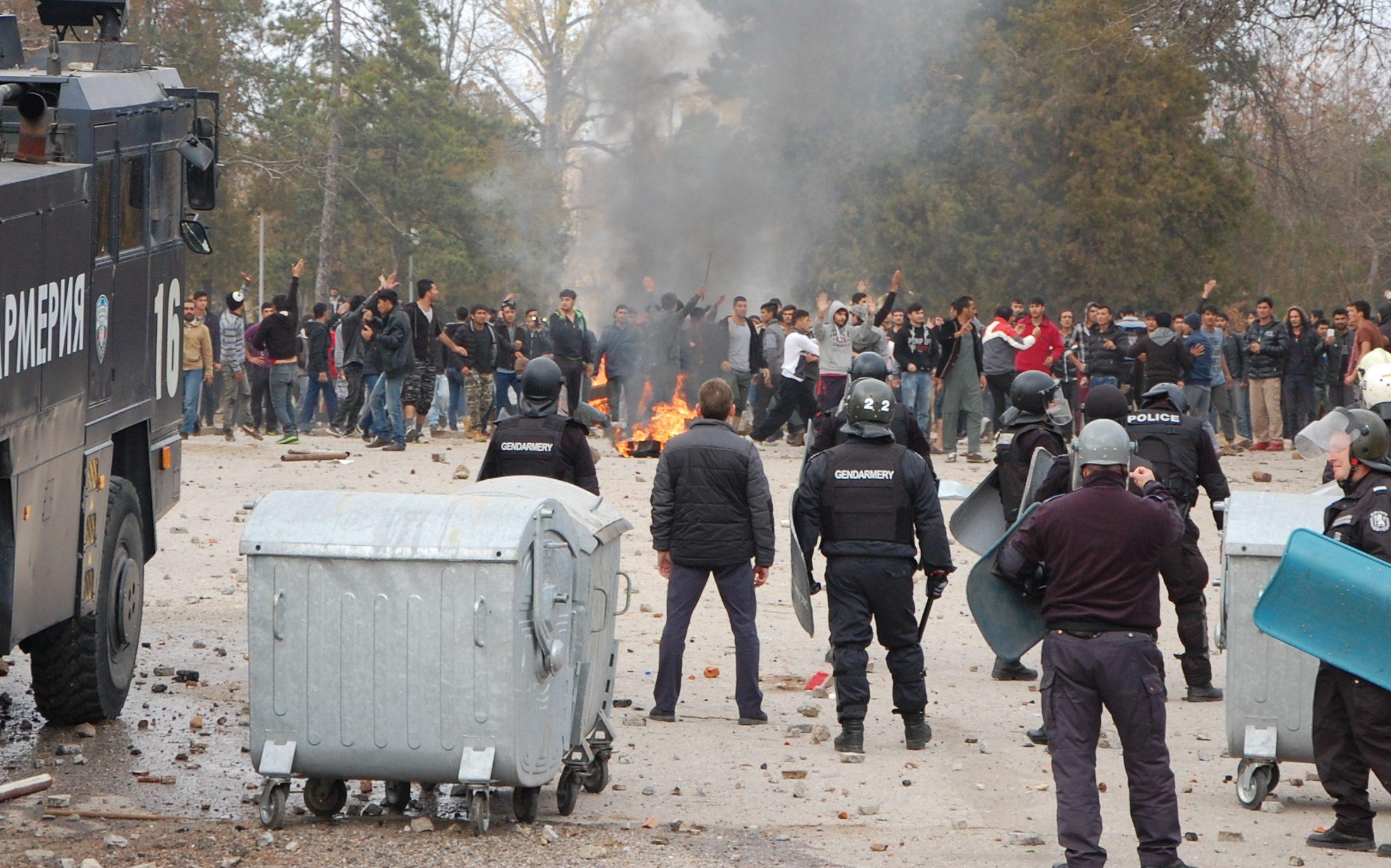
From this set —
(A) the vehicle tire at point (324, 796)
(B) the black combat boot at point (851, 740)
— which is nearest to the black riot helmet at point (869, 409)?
(B) the black combat boot at point (851, 740)

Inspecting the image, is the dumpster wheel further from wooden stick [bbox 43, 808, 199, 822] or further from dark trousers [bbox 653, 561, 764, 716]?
wooden stick [bbox 43, 808, 199, 822]

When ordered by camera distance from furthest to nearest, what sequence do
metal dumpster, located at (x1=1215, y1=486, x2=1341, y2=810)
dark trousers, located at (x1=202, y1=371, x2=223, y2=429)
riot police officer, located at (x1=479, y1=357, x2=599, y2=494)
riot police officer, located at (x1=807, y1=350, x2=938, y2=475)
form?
dark trousers, located at (x1=202, y1=371, x2=223, y2=429), riot police officer, located at (x1=807, y1=350, x2=938, y2=475), riot police officer, located at (x1=479, y1=357, x2=599, y2=494), metal dumpster, located at (x1=1215, y1=486, x2=1341, y2=810)

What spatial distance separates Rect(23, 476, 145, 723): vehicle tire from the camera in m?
7.72

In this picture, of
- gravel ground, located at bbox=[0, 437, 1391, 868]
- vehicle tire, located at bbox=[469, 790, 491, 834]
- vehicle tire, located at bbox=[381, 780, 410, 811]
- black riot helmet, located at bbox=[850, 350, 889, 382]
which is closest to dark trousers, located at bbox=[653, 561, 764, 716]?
gravel ground, located at bbox=[0, 437, 1391, 868]

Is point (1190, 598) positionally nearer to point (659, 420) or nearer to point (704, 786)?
point (704, 786)

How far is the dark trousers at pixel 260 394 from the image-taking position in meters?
20.9

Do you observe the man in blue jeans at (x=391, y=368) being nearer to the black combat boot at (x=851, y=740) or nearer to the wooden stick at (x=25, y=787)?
the black combat boot at (x=851, y=740)

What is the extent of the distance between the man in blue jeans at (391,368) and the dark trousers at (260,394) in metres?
1.97

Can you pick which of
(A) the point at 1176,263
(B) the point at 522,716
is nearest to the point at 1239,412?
(A) the point at 1176,263

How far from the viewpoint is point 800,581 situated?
8.33 meters

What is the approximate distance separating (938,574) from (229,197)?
30963 millimetres

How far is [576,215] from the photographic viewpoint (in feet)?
139

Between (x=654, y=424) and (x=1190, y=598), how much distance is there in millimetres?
12089

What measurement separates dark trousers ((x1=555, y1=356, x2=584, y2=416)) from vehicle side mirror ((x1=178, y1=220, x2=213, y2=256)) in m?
10.1
